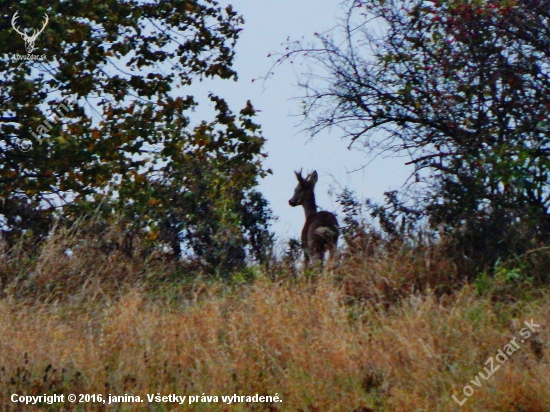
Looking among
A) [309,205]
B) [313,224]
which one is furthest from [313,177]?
[313,224]

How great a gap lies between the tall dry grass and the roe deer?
1.38 metres

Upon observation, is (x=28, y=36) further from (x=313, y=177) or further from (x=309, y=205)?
(x=309, y=205)

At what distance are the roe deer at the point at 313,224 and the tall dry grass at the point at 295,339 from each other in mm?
1381

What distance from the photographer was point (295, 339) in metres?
7.29

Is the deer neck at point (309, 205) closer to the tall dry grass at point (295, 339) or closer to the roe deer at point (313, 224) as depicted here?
the roe deer at point (313, 224)

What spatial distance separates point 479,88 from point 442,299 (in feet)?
9.29

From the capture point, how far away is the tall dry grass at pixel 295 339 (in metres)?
6.46

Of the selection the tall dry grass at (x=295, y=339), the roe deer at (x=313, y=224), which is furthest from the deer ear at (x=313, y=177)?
the tall dry grass at (x=295, y=339)

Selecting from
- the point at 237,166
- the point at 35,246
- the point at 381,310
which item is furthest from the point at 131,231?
the point at 381,310

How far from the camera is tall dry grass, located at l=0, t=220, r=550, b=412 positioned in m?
6.46

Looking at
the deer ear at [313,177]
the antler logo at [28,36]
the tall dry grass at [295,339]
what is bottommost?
the tall dry grass at [295,339]

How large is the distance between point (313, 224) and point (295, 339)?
14.9 ft

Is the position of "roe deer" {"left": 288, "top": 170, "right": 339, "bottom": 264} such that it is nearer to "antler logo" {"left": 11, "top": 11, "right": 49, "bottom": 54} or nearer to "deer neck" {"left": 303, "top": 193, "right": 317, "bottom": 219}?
"deer neck" {"left": 303, "top": 193, "right": 317, "bottom": 219}

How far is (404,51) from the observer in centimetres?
1027
